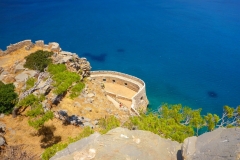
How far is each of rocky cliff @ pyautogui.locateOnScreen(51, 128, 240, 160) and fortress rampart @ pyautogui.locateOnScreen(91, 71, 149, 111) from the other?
1023 inches

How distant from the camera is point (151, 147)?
38.1ft

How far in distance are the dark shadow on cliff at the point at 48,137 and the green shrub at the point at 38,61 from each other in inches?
425

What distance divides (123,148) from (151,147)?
152cm

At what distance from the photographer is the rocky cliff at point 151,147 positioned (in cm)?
928

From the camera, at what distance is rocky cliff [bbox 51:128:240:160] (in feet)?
30.5

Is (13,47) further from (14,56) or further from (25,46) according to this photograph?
(25,46)

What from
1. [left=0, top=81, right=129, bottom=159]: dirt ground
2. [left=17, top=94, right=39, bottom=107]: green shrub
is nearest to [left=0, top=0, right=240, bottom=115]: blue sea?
[left=0, top=81, right=129, bottom=159]: dirt ground

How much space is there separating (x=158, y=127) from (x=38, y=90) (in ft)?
52.3

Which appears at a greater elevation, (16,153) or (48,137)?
(16,153)

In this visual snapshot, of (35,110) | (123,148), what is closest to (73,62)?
(35,110)

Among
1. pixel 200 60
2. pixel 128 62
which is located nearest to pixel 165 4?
pixel 200 60

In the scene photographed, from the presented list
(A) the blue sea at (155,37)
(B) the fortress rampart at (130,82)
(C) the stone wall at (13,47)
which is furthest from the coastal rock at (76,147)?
(A) the blue sea at (155,37)

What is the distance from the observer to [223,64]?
186ft

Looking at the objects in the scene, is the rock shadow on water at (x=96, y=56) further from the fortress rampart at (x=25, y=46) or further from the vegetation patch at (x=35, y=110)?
the vegetation patch at (x=35, y=110)
